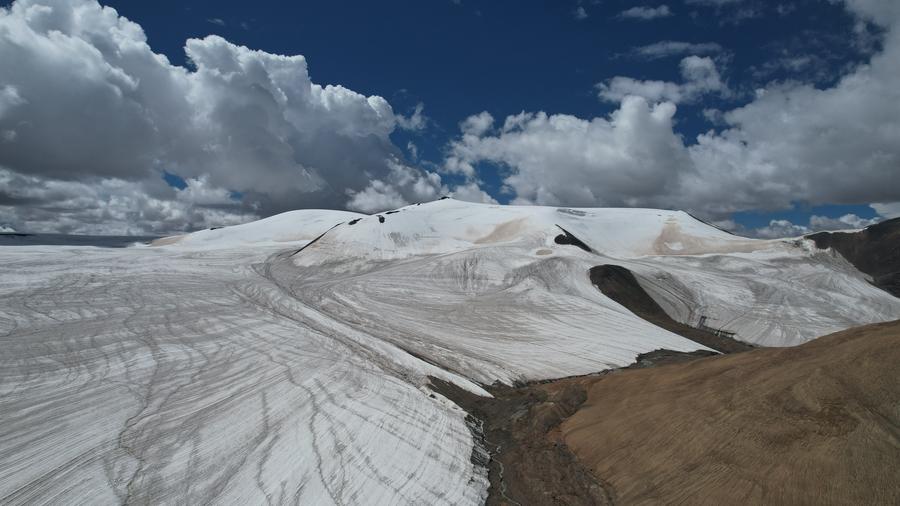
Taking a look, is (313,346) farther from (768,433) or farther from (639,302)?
(639,302)

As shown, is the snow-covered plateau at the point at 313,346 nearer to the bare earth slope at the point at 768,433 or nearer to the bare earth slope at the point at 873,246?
the bare earth slope at the point at 768,433

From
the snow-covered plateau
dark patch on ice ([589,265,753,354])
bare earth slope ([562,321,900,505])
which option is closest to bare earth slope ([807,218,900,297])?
the snow-covered plateau

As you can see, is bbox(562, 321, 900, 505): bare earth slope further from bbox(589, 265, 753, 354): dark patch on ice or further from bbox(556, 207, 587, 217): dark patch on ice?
bbox(556, 207, 587, 217): dark patch on ice

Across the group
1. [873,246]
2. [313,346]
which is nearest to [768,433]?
[313,346]

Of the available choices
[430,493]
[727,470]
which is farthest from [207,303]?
[727,470]

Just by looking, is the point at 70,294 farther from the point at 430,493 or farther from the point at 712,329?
the point at 712,329

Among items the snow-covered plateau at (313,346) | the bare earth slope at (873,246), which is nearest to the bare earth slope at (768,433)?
the snow-covered plateau at (313,346)
